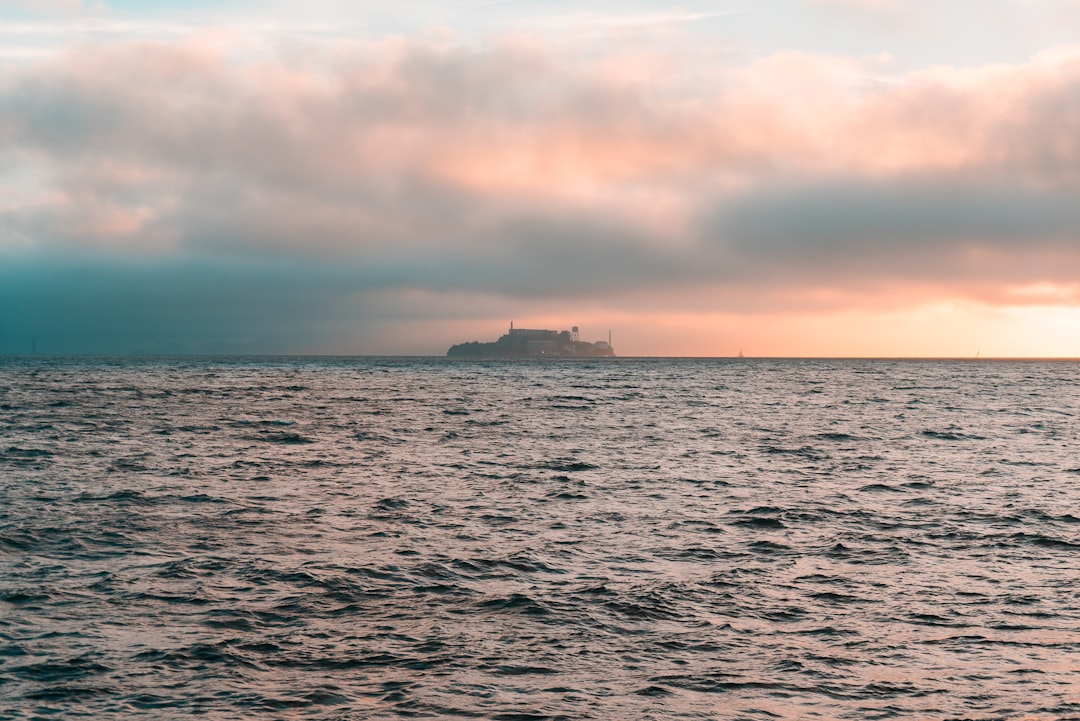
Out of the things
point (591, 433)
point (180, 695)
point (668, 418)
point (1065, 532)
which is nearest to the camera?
point (180, 695)

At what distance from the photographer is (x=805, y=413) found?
75.1 metres

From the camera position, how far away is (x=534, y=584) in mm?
18938

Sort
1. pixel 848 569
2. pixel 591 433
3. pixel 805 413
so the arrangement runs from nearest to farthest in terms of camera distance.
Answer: pixel 848 569 < pixel 591 433 < pixel 805 413

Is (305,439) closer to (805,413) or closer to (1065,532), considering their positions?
(1065,532)

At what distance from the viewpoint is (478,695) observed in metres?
13.0

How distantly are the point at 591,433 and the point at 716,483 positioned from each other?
70.1 ft

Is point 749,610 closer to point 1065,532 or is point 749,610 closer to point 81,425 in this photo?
point 1065,532

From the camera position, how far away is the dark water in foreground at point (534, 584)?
13.1 m

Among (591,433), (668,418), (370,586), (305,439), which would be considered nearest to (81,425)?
(305,439)

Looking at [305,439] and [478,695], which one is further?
[305,439]

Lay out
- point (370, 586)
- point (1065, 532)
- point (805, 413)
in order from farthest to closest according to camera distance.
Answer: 1. point (805, 413)
2. point (1065, 532)
3. point (370, 586)

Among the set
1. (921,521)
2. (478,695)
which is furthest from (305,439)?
(478,695)

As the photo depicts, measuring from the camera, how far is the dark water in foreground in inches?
515

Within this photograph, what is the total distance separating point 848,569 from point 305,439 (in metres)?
33.8
